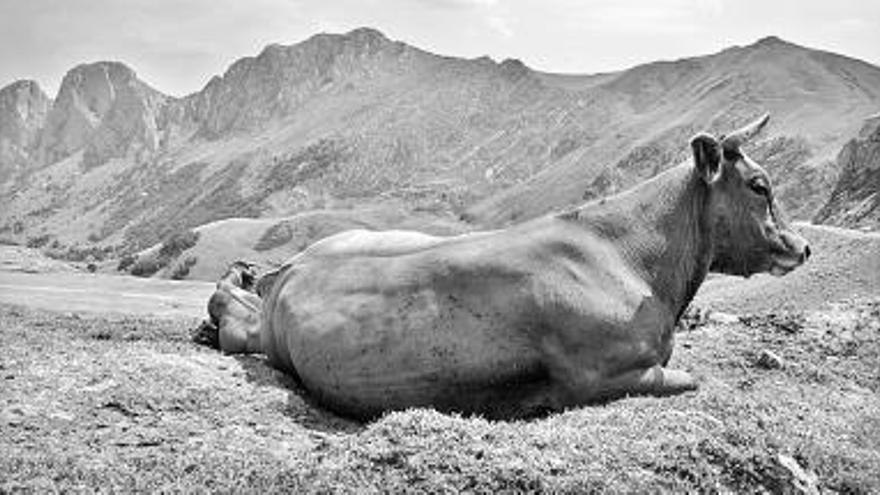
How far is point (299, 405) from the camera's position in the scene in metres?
11.2

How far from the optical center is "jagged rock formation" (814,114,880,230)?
6750 cm

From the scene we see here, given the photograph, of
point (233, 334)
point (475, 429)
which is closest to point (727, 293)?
point (233, 334)

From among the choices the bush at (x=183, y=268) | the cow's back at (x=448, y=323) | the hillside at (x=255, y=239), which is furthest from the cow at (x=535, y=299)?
the bush at (x=183, y=268)

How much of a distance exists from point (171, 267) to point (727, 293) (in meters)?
118

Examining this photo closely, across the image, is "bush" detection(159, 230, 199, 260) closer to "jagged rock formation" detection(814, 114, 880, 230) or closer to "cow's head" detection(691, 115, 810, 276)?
"jagged rock formation" detection(814, 114, 880, 230)

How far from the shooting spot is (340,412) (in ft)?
37.0

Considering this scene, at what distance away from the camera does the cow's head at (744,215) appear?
12102 millimetres

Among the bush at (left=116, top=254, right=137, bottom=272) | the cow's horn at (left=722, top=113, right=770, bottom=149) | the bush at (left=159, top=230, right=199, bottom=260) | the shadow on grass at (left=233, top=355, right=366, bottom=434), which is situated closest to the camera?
the shadow on grass at (left=233, top=355, right=366, bottom=434)

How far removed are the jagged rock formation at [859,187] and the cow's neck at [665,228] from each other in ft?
190

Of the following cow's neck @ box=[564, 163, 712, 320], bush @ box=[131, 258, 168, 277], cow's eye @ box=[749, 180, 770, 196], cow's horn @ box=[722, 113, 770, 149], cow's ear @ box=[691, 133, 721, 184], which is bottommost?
bush @ box=[131, 258, 168, 277]

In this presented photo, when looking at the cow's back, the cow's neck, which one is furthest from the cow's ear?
the cow's back

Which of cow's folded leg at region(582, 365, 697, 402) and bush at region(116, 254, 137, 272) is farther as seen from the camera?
bush at region(116, 254, 137, 272)

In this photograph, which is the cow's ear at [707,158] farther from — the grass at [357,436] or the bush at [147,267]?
the bush at [147,267]

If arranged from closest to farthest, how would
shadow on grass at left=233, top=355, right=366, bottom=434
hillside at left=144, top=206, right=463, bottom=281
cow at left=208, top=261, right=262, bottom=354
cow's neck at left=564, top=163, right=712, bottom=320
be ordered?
1. shadow on grass at left=233, top=355, right=366, bottom=434
2. cow's neck at left=564, top=163, right=712, bottom=320
3. cow at left=208, top=261, right=262, bottom=354
4. hillside at left=144, top=206, right=463, bottom=281
